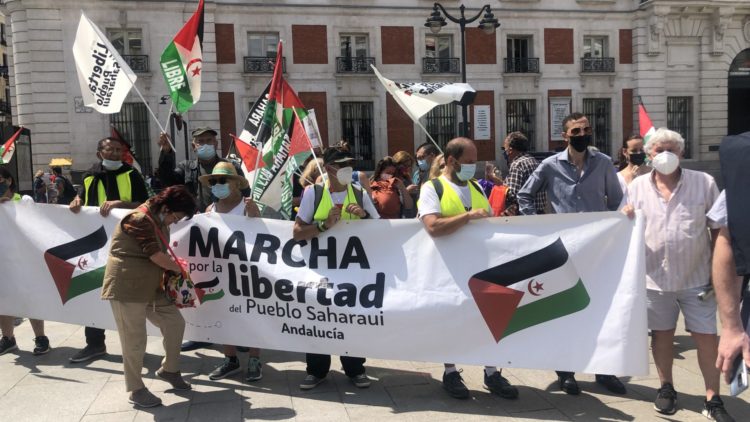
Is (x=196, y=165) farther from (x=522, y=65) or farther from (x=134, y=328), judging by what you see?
(x=522, y=65)

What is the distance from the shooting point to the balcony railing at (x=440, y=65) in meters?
25.2

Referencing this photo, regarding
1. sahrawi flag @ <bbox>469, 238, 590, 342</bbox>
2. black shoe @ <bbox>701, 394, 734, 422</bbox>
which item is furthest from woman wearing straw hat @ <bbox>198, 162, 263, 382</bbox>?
black shoe @ <bbox>701, 394, 734, 422</bbox>

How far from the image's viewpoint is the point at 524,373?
503 cm

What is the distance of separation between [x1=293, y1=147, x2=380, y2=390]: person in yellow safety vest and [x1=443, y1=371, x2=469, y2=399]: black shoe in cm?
64

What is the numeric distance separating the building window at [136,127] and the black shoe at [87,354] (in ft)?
60.0

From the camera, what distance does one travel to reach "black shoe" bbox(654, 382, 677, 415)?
4137mm

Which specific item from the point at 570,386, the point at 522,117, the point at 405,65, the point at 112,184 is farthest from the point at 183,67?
the point at 522,117

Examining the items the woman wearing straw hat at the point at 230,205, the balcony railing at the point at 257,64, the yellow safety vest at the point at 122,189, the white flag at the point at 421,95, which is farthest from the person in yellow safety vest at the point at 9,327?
the balcony railing at the point at 257,64

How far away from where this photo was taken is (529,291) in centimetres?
418

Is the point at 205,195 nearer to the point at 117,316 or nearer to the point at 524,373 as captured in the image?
the point at 117,316

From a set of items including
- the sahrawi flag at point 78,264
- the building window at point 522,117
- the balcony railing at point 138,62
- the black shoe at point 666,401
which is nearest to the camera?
the black shoe at point 666,401

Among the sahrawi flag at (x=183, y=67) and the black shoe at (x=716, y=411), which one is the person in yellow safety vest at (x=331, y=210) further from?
the sahrawi flag at (x=183, y=67)

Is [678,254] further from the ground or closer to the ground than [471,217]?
closer to the ground

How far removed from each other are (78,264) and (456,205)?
3.47 metres
